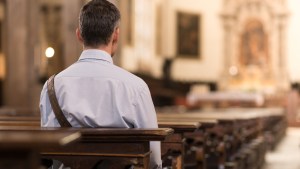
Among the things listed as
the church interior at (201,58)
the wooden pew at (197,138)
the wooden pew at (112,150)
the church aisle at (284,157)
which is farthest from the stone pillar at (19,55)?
the wooden pew at (112,150)

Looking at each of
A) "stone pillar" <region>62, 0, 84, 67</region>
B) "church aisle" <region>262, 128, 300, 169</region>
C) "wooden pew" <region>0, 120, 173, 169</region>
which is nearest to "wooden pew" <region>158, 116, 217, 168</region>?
"wooden pew" <region>0, 120, 173, 169</region>

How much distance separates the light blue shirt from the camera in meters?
2.85

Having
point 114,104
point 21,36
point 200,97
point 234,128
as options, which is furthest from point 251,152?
point 200,97

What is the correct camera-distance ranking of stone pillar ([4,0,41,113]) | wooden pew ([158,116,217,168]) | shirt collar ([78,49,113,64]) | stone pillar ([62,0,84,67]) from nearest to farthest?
shirt collar ([78,49,113,64]), wooden pew ([158,116,217,168]), stone pillar ([4,0,41,113]), stone pillar ([62,0,84,67])

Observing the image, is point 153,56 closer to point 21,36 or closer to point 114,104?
point 21,36

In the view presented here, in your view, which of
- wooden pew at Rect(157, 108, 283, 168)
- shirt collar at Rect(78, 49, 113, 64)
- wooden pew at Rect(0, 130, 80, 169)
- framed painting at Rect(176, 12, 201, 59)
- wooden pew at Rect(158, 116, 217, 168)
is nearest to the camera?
wooden pew at Rect(0, 130, 80, 169)

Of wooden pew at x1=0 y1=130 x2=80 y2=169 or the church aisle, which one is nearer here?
wooden pew at x1=0 y1=130 x2=80 y2=169

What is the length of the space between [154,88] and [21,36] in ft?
30.1

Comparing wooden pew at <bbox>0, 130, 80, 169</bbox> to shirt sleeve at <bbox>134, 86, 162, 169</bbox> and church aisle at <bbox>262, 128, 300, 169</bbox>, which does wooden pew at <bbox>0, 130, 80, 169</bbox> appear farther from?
church aisle at <bbox>262, 128, 300, 169</bbox>

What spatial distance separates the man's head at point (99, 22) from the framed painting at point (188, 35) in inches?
808

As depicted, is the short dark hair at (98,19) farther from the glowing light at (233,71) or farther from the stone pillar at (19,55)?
the glowing light at (233,71)

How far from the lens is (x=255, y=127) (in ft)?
31.0

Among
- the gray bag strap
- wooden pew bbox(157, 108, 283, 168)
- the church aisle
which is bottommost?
the church aisle

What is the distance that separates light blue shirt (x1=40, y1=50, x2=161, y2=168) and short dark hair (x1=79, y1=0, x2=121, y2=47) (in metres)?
0.18
